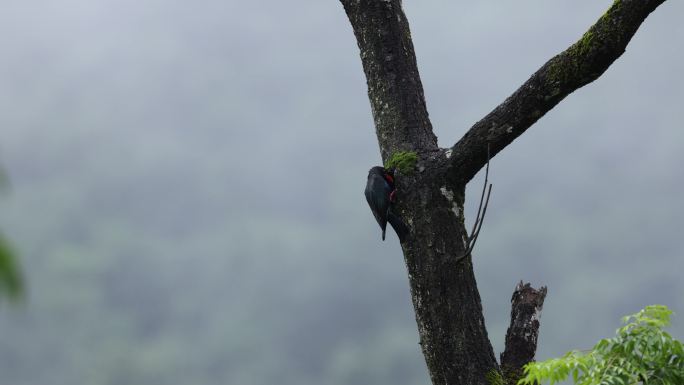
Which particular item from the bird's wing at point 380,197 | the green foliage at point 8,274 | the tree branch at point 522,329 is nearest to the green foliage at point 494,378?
the tree branch at point 522,329

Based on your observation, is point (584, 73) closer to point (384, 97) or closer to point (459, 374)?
point (384, 97)

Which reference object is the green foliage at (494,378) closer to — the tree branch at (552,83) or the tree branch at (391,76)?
the tree branch at (552,83)

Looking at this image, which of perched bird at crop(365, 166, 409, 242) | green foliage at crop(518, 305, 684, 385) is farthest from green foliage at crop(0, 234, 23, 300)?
perched bird at crop(365, 166, 409, 242)

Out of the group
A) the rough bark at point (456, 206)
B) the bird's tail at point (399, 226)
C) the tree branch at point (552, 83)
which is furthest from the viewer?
the bird's tail at point (399, 226)

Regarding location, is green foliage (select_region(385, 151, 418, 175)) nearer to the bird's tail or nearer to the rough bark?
the rough bark

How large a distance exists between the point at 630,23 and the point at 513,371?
10.9ft

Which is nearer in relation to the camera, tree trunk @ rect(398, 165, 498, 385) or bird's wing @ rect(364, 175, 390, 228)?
tree trunk @ rect(398, 165, 498, 385)

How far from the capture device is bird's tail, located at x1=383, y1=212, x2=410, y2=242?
7.57 meters

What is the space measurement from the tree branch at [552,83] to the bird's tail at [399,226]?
0.68 m

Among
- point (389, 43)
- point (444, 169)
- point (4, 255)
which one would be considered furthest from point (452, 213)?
point (4, 255)

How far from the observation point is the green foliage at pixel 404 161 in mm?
7649

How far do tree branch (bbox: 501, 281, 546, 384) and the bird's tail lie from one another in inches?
55.5

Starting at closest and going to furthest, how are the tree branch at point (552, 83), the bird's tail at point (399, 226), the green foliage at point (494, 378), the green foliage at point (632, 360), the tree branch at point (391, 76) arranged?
1. the green foliage at point (632, 360)
2. the tree branch at point (552, 83)
3. the green foliage at point (494, 378)
4. the bird's tail at point (399, 226)
5. the tree branch at point (391, 76)

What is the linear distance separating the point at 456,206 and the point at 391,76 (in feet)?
5.07
